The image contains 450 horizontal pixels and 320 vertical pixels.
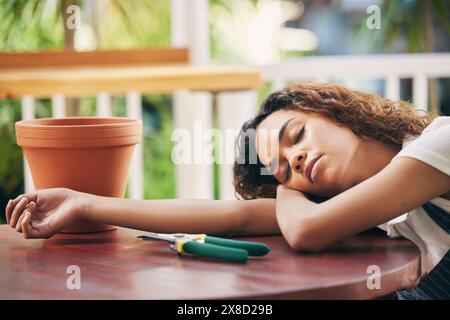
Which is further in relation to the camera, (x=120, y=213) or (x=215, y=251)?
(x=120, y=213)

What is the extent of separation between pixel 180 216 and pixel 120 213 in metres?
0.10

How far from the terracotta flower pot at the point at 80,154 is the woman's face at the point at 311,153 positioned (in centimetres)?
27

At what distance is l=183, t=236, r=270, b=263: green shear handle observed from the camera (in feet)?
3.81

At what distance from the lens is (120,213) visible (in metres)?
1.36

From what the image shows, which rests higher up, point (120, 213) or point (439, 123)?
point (439, 123)

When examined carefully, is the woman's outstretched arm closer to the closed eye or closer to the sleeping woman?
the sleeping woman

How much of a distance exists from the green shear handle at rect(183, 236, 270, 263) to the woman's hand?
249mm

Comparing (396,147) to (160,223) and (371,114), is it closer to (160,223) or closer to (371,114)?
(371,114)

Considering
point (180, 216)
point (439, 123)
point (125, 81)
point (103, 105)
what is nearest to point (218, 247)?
point (180, 216)

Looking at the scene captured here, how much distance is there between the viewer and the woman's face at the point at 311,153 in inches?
53.9

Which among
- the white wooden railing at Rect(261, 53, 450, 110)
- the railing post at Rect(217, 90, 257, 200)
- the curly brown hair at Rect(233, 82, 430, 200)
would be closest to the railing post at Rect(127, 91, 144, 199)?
the railing post at Rect(217, 90, 257, 200)

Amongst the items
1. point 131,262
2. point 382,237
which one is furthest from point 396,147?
point 131,262

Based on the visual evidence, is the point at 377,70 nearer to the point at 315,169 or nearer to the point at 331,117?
the point at 331,117

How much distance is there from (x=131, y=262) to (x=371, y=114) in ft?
1.98
